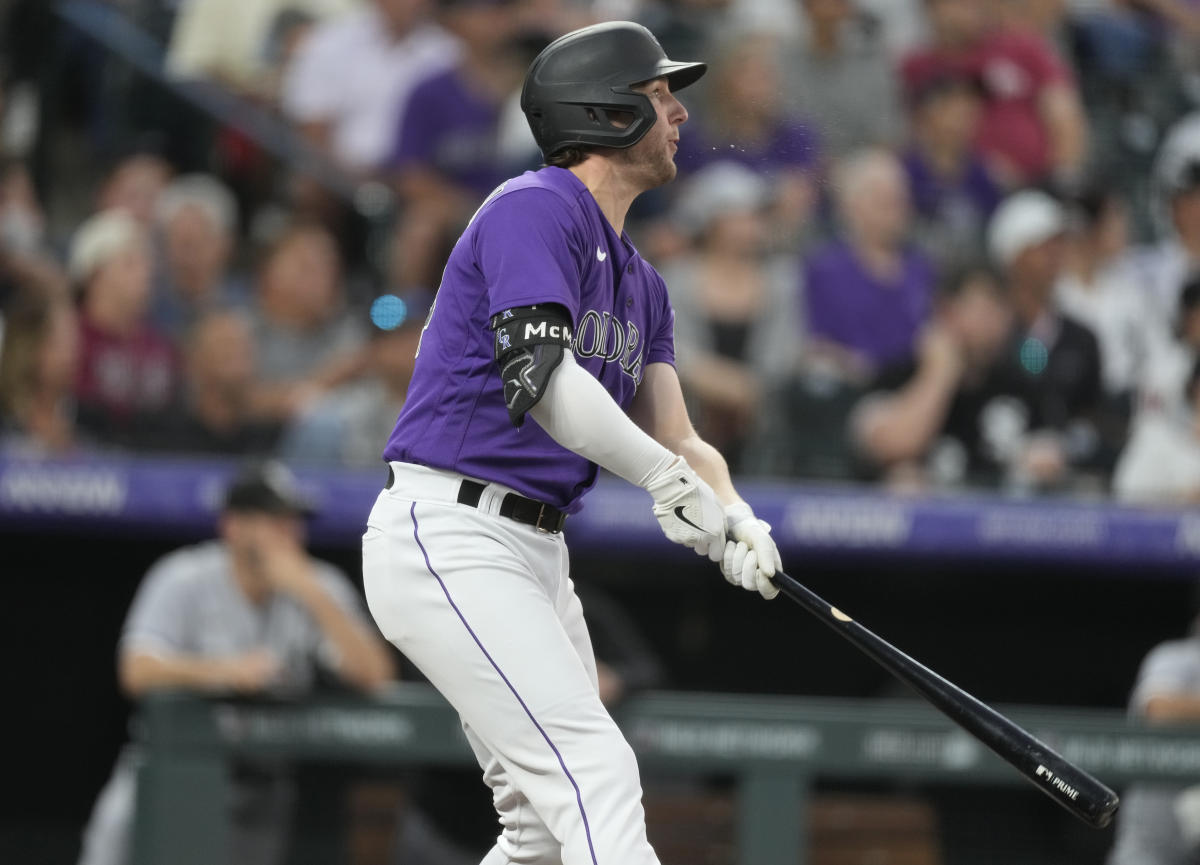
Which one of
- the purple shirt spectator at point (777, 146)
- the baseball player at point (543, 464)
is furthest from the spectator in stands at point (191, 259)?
the baseball player at point (543, 464)

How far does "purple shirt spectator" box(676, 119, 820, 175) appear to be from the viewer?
12.0ft

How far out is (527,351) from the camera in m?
2.63

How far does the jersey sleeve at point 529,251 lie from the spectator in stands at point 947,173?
3630 millimetres

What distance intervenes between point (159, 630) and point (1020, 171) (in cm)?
376

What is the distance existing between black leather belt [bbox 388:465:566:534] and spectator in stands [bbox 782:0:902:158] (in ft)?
9.72

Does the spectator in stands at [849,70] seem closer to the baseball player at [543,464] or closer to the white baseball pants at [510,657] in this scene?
the baseball player at [543,464]

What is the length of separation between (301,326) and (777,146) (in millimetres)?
2605

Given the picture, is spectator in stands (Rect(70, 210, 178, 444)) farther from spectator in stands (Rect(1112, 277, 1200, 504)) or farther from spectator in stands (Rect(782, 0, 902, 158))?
spectator in stands (Rect(1112, 277, 1200, 504))

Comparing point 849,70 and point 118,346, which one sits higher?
point 849,70

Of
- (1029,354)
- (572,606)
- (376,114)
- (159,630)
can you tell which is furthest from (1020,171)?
(572,606)

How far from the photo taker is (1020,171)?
6.66 m

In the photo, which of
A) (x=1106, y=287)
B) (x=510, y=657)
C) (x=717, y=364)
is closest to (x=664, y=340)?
(x=510, y=657)

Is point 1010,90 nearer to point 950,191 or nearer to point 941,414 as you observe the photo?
point 950,191

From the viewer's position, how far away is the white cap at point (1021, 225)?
626 centimetres
